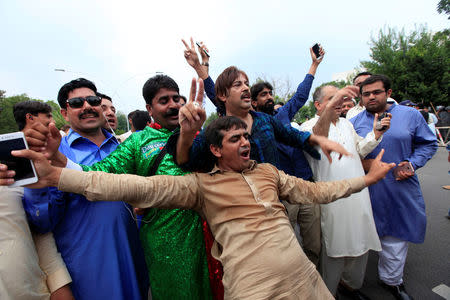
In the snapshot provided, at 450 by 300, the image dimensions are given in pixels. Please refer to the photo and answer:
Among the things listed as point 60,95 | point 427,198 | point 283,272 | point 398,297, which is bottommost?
point 427,198

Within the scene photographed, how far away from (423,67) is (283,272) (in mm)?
21507

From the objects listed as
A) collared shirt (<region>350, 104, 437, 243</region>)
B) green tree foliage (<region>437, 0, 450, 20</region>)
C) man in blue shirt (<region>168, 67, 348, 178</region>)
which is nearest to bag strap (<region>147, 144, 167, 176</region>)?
man in blue shirt (<region>168, 67, 348, 178</region>)

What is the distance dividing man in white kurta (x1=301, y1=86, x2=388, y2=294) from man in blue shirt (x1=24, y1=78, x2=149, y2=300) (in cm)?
177

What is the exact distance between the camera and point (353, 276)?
2.37 m

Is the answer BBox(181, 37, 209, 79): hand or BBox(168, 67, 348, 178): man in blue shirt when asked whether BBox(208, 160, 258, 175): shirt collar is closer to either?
BBox(168, 67, 348, 178): man in blue shirt

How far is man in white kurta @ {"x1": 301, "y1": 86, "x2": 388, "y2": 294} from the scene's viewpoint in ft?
7.14

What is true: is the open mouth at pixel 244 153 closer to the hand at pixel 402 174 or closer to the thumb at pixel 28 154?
the thumb at pixel 28 154

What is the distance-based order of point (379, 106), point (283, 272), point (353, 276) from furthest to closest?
point (379, 106)
point (353, 276)
point (283, 272)

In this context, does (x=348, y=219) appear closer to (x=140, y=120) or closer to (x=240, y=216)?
(x=240, y=216)

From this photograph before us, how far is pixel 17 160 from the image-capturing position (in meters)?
1.14

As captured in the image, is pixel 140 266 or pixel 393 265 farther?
pixel 393 265

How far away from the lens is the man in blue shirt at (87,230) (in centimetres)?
145

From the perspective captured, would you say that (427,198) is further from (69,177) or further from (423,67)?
(423,67)

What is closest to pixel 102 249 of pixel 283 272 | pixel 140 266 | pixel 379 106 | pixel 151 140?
pixel 140 266
